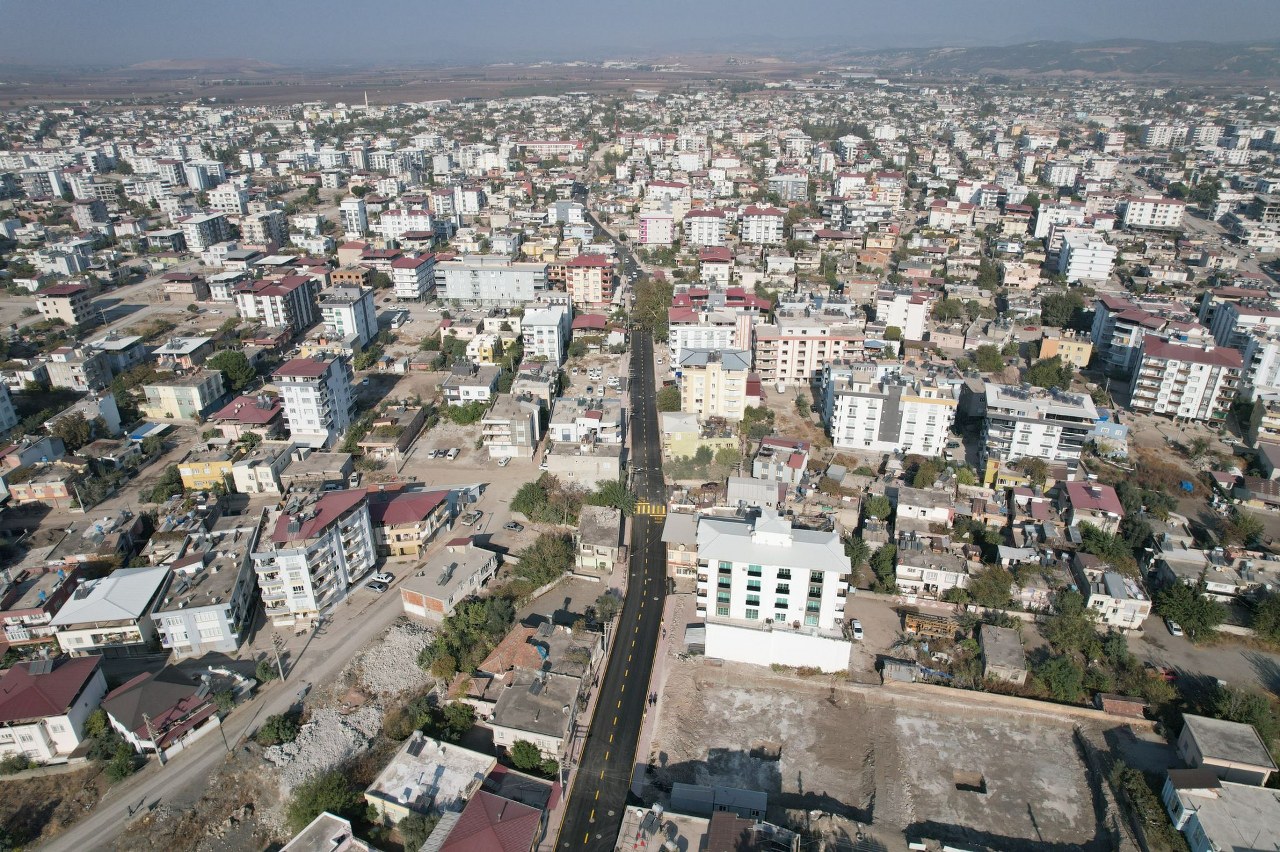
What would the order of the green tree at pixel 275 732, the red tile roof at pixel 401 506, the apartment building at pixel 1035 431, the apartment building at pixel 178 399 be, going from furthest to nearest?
the apartment building at pixel 178 399 < the apartment building at pixel 1035 431 < the red tile roof at pixel 401 506 < the green tree at pixel 275 732

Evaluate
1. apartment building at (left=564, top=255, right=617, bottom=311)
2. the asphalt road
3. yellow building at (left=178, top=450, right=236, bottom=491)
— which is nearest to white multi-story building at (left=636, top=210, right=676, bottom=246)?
apartment building at (left=564, top=255, right=617, bottom=311)

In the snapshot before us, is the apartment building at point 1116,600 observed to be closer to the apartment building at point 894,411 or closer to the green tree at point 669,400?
the apartment building at point 894,411

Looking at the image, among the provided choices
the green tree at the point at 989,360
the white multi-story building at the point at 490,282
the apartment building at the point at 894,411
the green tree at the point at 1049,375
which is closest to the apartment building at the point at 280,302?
the white multi-story building at the point at 490,282

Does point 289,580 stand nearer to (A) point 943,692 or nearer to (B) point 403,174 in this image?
(A) point 943,692

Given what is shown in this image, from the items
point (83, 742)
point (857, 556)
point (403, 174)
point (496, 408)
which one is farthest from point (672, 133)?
point (83, 742)

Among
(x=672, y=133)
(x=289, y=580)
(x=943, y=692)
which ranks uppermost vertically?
(x=672, y=133)
